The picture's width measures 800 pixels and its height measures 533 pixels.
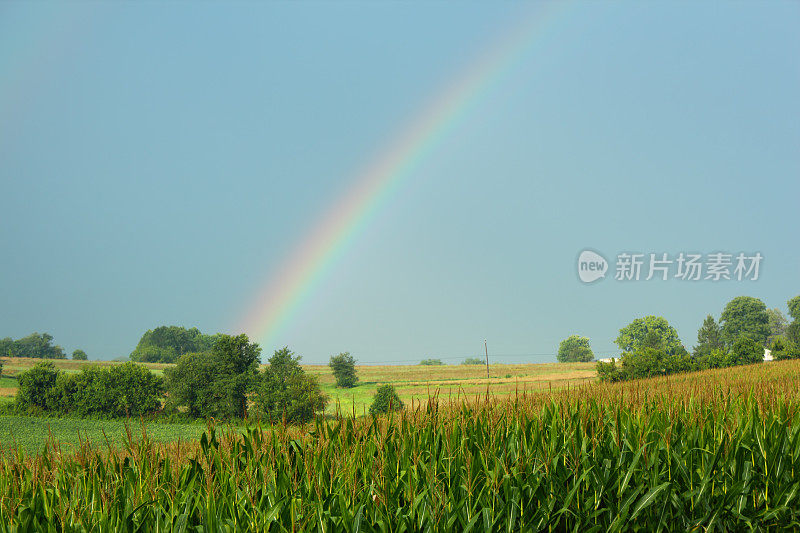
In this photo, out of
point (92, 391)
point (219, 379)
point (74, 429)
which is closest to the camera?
point (74, 429)

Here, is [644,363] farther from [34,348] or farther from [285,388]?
[34,348]

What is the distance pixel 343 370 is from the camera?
6775 centimetres

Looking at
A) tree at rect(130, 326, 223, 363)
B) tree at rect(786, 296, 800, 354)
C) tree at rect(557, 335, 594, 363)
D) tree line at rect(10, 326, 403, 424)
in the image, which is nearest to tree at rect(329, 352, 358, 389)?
tree line at rect(10, 326, 403, 424)

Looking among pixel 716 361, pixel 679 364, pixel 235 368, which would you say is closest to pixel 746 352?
pixel 716 361

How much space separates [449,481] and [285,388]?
3827 cm

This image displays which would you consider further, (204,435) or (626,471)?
(204,435)

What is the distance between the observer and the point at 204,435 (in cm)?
672

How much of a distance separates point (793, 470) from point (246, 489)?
6442mm

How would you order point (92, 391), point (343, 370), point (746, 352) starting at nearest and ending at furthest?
point (746, 352)
point (92, 391)
point (343, 370)

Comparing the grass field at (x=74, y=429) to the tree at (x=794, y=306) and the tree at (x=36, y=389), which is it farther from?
the tree at (x=794, y=306)

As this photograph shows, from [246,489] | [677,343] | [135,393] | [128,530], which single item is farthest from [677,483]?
[677,343]

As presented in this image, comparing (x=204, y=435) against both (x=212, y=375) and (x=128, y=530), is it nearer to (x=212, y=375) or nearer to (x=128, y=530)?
(x=128, y=530)

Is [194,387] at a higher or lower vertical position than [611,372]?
lower

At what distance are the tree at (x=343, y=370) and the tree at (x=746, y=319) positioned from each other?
77.6m
